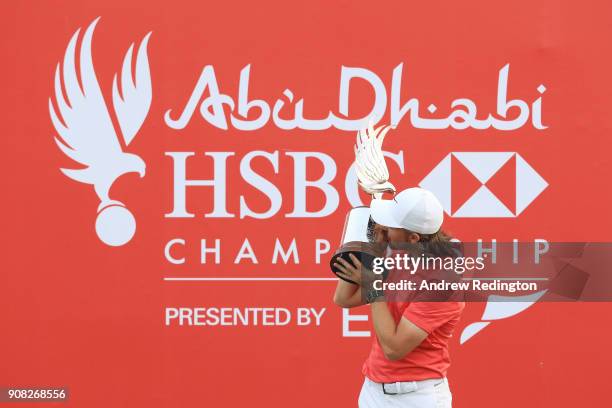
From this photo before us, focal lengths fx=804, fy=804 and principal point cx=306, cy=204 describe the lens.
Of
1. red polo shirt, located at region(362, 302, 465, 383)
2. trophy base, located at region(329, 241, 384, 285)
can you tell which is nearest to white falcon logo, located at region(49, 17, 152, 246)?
trophy base, located at region(329, 241, 384, 285)

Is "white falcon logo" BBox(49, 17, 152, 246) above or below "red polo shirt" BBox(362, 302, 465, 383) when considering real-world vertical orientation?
above

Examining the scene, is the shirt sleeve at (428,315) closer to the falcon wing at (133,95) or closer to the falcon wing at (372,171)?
the falcon wing at (372,171)

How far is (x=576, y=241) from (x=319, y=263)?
100 centimetres

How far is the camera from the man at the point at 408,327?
7.32ft

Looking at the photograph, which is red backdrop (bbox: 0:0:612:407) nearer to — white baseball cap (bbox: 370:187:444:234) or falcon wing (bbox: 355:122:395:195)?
falcon wing (bbox: 355:122:395:195)

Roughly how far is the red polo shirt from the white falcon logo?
1.27m

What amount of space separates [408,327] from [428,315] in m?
0.07

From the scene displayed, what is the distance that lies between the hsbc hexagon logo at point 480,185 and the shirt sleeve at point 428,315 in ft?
3.10

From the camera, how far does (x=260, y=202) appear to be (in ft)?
10.3

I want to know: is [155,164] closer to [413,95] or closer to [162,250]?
[162,250]

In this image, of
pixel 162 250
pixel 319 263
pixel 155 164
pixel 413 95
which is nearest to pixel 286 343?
pixel 319 263

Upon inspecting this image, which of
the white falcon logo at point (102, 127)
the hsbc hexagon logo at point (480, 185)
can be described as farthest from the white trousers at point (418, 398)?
the white falcon logo at point (102, 127)

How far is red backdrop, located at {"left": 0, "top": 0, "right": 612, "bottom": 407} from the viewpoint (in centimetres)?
311

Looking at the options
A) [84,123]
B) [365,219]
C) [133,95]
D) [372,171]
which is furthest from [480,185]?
[84,123]
